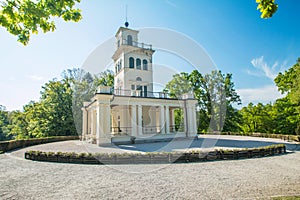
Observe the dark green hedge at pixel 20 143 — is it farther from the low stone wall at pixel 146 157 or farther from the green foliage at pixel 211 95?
the green foliage at pixel 211 95

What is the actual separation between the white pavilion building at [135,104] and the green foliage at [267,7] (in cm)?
1314

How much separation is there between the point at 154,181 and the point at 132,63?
666 inches

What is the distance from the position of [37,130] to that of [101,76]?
58.1 feet

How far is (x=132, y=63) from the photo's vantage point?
20.8m

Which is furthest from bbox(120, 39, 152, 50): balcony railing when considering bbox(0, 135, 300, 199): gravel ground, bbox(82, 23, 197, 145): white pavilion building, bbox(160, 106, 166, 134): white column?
bbox(0, 135, 300, 199): gravel ground

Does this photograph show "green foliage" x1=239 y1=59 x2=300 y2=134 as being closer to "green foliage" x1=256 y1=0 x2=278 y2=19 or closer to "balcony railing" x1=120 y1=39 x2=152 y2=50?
"balcony railing" x1=120 y1=39 x2=152 y2=50

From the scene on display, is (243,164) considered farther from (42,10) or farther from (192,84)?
(192,84)

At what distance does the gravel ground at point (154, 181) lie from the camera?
185 inches

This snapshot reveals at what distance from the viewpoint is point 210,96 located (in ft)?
108

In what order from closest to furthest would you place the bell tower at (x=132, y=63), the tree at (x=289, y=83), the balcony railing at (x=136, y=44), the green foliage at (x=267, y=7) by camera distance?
the green foliage at (x=267, y=7), the bell tower at (x=132, y=63), the balcony railing at (x=136, y=44), the tree at (x=289, y=83)

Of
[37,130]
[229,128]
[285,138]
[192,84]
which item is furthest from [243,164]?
[37,130]

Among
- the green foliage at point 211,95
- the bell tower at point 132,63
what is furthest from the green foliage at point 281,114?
the bell tower at point 132,63

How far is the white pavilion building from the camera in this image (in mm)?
16500

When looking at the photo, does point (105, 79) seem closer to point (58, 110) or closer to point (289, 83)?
point (58, 110)
